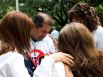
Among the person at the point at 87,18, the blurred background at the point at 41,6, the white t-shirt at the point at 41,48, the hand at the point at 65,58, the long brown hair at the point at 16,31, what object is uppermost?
the long brown hair at the point at 16,31

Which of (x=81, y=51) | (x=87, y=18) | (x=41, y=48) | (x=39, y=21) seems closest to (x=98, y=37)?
(x=87, y=18)

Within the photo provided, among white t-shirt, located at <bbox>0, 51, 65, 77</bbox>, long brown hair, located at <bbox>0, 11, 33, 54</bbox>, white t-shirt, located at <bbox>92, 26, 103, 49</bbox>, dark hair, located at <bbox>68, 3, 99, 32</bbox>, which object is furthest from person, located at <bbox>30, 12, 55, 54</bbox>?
white t-shirt, located at <bbox>0, 51, 65, 77</bbox>

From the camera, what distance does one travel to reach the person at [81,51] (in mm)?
3887

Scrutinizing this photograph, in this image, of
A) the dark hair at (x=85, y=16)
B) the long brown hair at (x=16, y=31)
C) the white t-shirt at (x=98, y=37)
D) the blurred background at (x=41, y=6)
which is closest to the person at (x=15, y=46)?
the long brown hair at (x=16, y=31)

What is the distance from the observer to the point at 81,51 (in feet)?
13.0

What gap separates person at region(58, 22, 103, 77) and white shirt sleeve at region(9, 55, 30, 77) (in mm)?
381

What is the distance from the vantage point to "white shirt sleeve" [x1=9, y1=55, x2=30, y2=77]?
3.95 metres

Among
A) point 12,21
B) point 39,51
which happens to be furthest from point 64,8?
point 12,21

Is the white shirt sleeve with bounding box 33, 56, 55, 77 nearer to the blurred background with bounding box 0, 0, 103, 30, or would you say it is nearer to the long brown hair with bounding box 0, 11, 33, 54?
the long brown hair with bounding box 0, 11, 33, 54

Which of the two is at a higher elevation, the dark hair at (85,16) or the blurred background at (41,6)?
the dark hair at (85,16)

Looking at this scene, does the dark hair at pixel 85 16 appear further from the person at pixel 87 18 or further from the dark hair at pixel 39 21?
the dark hair at pixel 39 21

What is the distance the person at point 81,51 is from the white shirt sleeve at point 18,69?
1.25ft

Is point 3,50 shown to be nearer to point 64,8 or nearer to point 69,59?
point 69,59

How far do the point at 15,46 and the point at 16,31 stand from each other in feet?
0.51
